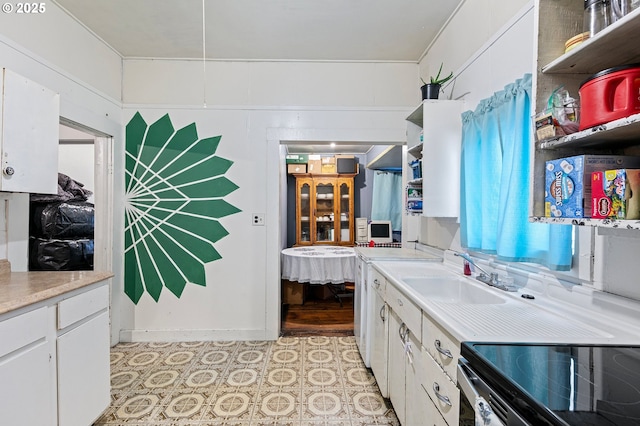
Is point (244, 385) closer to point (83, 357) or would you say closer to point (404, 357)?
point (83, 357)

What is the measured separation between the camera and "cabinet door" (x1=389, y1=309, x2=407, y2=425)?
1585mm

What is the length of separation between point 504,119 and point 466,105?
591mm

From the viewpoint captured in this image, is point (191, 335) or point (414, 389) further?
point (191, 335)

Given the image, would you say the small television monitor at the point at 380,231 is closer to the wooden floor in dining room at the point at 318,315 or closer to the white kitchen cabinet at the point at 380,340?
the wooden floor in dining room at the point at 318,315

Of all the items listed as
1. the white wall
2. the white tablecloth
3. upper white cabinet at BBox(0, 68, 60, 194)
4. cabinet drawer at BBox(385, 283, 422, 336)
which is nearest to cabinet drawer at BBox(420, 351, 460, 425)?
cabinet drawer at BBox(385, 283, 422, 336)

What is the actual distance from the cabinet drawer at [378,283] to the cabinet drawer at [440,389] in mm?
629

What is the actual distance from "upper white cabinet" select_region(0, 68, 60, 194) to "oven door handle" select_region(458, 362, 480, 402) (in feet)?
7.28

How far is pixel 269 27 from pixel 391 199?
3.07m

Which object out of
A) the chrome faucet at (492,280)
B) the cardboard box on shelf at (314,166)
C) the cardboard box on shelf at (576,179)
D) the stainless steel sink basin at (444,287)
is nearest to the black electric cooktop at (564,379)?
the cardboard box on shelf at (576,179)

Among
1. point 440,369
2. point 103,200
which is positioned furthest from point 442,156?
point 103,200

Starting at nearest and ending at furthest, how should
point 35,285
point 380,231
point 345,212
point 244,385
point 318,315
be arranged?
point 35,285, point 244,385, point 318,315, point 380,231, point 345,212

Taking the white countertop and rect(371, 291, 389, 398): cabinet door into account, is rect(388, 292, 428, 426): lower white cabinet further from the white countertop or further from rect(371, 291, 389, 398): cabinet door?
the white countertop

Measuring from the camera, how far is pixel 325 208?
17.3 ft

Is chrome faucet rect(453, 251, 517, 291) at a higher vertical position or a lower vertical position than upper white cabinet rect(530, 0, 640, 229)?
lower
